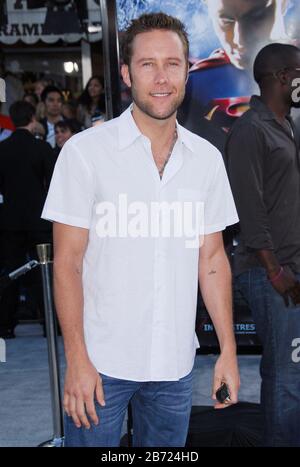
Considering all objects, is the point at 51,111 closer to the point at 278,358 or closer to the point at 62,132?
the point at 62,132

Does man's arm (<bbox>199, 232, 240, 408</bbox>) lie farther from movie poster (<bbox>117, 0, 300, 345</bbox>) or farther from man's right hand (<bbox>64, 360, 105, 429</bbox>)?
movie poster (<bbox>117, 0, 300, 345</bbox>)

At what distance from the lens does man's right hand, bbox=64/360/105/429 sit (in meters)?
2.04

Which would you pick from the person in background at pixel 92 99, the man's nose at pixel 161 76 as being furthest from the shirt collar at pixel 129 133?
the person in background at pixel 92 99

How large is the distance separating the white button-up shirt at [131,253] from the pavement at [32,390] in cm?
185

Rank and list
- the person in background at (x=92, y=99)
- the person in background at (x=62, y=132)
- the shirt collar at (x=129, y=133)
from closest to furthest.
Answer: the shirt collar at (x=129, y=133), the person in background at (x=62, y=132), the person in background at (x=92, y=99)

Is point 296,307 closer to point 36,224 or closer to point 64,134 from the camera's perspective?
point 36,224

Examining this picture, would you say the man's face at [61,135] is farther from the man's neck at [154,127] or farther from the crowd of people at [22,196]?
the man's neck at [154,127]

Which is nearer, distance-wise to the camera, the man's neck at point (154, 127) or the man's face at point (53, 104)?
the man's neck at point (154, 127)

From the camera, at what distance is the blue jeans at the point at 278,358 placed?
9.85 feet

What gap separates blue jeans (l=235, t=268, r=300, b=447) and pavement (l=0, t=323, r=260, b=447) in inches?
45.8

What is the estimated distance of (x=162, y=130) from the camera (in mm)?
2252

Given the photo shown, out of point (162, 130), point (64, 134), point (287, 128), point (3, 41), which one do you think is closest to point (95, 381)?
point (162, 130)

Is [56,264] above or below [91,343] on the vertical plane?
above

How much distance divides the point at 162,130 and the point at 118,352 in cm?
66
